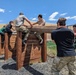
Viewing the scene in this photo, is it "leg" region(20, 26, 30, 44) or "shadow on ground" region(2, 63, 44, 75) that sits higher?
"leg" region(20, 26, 30, 44)

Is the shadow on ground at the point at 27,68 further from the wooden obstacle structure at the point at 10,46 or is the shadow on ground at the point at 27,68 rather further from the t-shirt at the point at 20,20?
the t-shirt at the point at 20,20

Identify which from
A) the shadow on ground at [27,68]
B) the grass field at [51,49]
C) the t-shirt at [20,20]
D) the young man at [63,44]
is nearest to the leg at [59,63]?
the young man at [63,44]

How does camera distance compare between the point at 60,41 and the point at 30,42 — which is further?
the point at 30,42

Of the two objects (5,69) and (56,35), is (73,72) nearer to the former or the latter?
(56,35)

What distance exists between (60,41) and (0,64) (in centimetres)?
528

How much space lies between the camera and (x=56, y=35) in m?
7.14

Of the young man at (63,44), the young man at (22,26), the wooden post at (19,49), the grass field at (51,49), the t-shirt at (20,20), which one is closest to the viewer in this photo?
the young man at (63,44)

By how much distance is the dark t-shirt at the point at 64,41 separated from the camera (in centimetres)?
700

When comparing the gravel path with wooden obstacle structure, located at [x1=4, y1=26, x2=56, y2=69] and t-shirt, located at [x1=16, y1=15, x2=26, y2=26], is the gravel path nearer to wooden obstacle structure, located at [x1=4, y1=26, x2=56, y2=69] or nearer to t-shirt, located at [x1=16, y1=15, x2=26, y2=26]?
wooden obstacle structure, located at [x1=4, y1=26, x2=56, y2=69]

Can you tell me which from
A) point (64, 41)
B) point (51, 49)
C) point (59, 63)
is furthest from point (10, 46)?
point (64, 41)

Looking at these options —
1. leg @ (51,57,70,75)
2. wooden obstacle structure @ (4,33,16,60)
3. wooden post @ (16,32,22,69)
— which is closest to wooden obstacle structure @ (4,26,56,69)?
wooden post @ (16,32,22,69)

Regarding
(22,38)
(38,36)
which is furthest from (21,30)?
(38,36)

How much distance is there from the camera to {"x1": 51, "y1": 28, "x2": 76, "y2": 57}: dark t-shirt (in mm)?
7004

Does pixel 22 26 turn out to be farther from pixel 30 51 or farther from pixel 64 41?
pixel 64 41
